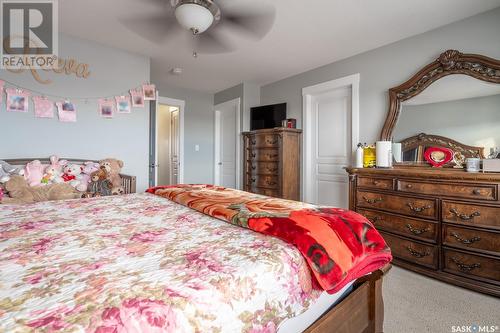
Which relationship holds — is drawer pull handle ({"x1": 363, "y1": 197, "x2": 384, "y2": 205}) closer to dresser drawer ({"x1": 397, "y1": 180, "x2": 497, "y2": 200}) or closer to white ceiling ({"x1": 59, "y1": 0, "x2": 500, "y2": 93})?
dresser drawer ({"x1": 397, "y1": 180, "x2": 497, "y2": 200})

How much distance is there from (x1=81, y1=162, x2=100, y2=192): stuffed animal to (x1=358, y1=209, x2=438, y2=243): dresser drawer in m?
3.05

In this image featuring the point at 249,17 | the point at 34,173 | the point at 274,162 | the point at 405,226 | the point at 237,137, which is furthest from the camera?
the point at 237,137

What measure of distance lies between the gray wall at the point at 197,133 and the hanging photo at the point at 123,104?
1.66 metres

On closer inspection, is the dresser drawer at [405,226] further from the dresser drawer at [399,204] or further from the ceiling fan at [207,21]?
the ceiling fan at [207,21]

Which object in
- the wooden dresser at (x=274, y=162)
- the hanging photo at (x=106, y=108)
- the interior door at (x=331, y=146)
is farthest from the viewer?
the wooden dresser at (x=274, y=162)

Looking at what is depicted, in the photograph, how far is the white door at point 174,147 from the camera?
4891 millimetres

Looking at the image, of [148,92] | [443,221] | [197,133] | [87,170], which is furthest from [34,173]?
[443,221]

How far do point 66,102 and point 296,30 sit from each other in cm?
271

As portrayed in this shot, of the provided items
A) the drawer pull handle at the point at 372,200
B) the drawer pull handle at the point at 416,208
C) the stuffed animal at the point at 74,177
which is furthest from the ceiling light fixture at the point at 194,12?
the drawer pull handle at the point at 416,208

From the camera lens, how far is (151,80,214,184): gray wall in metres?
4.92

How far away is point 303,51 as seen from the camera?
3.09 meters

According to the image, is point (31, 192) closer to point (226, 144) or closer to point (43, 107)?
point (43, 107)

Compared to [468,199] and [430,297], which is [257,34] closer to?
[468,199]

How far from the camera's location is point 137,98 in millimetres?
3168
